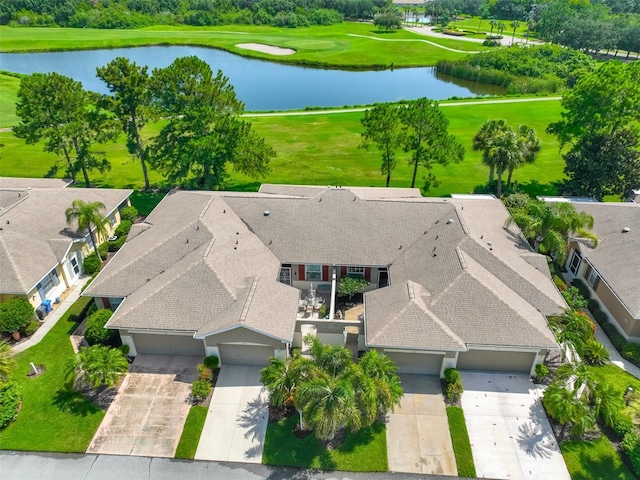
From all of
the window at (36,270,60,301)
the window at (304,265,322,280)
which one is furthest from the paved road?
the window at (304,265,322,280)

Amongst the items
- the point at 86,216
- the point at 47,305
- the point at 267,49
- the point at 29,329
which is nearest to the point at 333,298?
the point at 86,216

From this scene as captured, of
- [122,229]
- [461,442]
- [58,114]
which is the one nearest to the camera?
[461,442]

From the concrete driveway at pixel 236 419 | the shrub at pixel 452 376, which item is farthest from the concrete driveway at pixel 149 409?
the shrub at pixel 452 376

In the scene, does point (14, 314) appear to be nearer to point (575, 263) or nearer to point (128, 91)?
point (128, 91)

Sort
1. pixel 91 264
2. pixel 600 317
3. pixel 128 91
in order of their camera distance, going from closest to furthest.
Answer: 1. pixel 600 317
2. pixel 91 264
3. pixel 128 91

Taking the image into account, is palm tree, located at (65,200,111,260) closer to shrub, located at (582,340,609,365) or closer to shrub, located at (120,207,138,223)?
shrub, located at (120,207,138,223)
